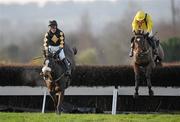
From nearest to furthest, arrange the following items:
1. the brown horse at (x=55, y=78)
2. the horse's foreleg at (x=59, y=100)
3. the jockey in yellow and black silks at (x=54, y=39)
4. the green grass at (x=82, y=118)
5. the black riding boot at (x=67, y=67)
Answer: the green grass at (x=82, y=118)
the horse's foreleg at (x=59, y=100)
the brown horse at (x=55, y=78)
the jockey in yellow and black silks at (x=54, y=39)
the black riding boot at (x=67, y=67)

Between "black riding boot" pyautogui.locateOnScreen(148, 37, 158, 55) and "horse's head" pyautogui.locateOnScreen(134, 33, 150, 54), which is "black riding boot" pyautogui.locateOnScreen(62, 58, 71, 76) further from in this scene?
"black riding boot" pyautogui.locateOnScreen(148, 37, 158, 55)

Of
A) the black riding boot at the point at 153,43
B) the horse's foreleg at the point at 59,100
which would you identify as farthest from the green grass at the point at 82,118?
the black riding boot at the point at 153,43

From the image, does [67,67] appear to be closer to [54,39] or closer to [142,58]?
[54,39]

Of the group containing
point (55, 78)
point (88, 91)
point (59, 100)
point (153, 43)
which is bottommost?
point (88, 91)

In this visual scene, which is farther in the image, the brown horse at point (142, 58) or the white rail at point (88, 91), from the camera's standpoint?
the white rail at point (88, 91)

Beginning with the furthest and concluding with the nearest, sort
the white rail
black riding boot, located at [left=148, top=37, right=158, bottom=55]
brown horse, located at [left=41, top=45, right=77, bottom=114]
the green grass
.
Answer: the white rail
black riding boot, located at [left=148, top=37, right=158, bottom=55]
brown horse, located at [left=41, top=45, right=77, bottom=114]
the green grass

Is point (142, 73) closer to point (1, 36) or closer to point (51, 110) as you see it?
point (51, 110)

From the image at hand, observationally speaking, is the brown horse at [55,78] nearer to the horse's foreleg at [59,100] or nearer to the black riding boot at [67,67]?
the horse's foreleg at [59,100]

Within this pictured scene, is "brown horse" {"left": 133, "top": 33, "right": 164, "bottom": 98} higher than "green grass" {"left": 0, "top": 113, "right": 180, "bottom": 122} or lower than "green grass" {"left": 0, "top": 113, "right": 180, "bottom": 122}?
higher

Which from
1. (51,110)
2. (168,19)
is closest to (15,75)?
(51,110)

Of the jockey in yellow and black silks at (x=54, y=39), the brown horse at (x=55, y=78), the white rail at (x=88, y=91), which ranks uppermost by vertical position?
the jockey in yellow and black silks at (x=54, y=39)

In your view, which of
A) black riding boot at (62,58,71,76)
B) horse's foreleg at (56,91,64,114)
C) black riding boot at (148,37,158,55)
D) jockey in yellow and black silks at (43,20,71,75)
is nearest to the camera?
horse's foreleg at (56,91,64,114)

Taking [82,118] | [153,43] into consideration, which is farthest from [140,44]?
[82,118]

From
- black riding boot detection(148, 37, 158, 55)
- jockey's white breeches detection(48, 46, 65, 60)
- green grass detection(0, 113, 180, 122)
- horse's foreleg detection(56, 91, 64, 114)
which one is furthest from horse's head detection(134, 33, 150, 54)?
green grass detection(0, 113, 180, 122)
